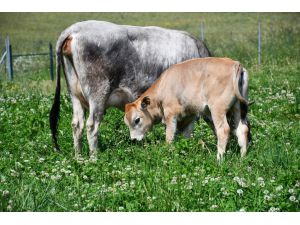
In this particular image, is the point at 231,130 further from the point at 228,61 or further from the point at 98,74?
the point at 98,74

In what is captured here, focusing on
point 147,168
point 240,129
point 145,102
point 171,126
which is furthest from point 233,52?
point 147,168

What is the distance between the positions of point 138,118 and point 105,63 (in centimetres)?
106

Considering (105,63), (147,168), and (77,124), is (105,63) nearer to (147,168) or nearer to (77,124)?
(77,124)

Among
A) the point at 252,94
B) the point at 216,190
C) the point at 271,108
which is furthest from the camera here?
the point at 252,94

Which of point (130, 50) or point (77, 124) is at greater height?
point (130, 50)

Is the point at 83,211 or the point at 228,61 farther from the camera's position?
the point at 228,61

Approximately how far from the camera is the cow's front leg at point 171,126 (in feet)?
29.8

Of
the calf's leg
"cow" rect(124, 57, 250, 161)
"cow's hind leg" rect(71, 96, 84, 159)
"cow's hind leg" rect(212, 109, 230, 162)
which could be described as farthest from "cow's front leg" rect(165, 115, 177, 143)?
"cow's hind leg" rect(71, 96, 84, 159)

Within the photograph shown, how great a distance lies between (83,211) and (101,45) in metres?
3.76

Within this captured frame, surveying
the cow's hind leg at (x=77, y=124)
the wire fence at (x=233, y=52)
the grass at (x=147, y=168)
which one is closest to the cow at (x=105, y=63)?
the cow's hind leg at (x=77, y=124)

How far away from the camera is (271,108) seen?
11.3 meters

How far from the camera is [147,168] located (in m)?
7.32

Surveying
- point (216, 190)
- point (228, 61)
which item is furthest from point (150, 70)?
point (216, 190)

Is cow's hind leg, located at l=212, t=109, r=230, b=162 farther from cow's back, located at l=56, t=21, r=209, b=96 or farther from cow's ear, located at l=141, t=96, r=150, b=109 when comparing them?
cow's back, located at l=56, t=21, r=209, b=96
